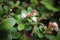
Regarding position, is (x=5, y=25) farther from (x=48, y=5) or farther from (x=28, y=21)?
(x=48, y=5)

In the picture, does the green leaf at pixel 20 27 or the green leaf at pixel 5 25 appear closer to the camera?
the green leaf at pixel 5 25

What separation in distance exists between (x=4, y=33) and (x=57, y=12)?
828 millimetres

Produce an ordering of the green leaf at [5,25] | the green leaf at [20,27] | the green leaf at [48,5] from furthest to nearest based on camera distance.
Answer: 1. the green leaf at [48,5]
2. the green leaf at [20,27]
3. the green leaf at [5,25]

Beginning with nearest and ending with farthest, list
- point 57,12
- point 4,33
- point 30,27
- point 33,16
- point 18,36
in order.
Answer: point 4,33
point 18,36
point 30,27
point 33,16
point 57,12

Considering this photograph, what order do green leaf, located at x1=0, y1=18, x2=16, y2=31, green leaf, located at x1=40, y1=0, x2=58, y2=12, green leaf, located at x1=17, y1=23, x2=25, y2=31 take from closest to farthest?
1. green leaf, located at x1=0, y1=18, x2=16, y2=31
2. green leaf, located at x1=17, y1=23, x2=25, y2=31
3. green leaf, located at x1=40, y1=0, x2=58, y2=12

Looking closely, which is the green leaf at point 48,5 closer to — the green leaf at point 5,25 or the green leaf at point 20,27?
the green leaf at point 20,27

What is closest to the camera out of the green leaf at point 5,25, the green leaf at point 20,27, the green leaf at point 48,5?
the green leaf at point 5,25

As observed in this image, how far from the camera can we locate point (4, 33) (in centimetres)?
88

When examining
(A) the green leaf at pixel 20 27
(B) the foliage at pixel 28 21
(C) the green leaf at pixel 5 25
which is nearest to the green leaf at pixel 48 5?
(B) the foliage at pixel 28 21

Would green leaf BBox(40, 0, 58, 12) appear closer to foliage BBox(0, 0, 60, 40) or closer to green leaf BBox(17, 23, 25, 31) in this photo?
foliage BBox(0, 0, 60, 40)

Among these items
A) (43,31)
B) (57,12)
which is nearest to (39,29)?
(43,31)

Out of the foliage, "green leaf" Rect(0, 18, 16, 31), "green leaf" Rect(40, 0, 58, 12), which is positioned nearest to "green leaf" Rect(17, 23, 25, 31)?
the foliage

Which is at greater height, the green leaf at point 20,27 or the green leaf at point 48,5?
the green leaf at point 48,5

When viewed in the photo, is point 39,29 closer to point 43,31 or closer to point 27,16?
point 43,31
